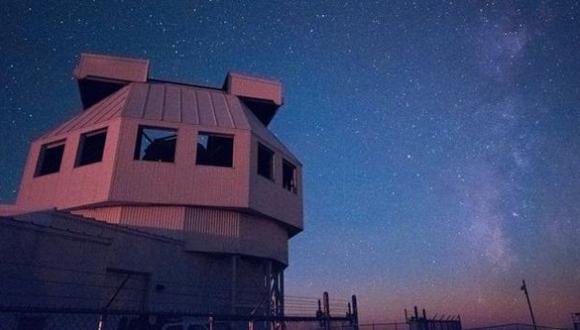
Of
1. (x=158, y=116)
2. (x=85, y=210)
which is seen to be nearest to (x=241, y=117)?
(x=158, y=116)

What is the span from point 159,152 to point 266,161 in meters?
8.17

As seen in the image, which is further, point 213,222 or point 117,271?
point 213,222

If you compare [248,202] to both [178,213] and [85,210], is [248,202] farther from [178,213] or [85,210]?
[85,210]

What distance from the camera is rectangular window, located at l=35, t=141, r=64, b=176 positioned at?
1010 inches

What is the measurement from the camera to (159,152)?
1180 inches

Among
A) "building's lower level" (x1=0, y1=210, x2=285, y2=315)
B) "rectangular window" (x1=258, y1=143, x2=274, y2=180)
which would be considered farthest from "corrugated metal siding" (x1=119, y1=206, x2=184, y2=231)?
"rectangular window" (x1=258, y1=143, x2=274, y2=180)

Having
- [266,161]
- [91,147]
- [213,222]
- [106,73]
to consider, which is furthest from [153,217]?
[106,73]

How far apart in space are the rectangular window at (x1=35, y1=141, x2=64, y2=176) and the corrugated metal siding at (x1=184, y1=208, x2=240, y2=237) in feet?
34.3

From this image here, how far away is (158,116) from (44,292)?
12023 mm

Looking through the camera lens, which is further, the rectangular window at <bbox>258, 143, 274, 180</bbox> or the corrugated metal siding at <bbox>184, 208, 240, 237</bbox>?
the rectangular window at <bbox>258, 143, 274, 180</bbox>

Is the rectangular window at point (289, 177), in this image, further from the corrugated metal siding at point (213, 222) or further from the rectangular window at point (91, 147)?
the rectangular window at point (91, 147)

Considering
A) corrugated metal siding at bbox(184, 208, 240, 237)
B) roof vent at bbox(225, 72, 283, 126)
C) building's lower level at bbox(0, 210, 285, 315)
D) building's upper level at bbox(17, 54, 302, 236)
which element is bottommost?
building's lower level at bbox(0, 210, 285, 315)

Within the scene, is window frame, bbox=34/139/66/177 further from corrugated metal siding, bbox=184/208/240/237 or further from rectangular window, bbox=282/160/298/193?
rectangular window, bbox=282/160/298/193

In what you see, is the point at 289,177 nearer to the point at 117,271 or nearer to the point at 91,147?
the point at 91,147
